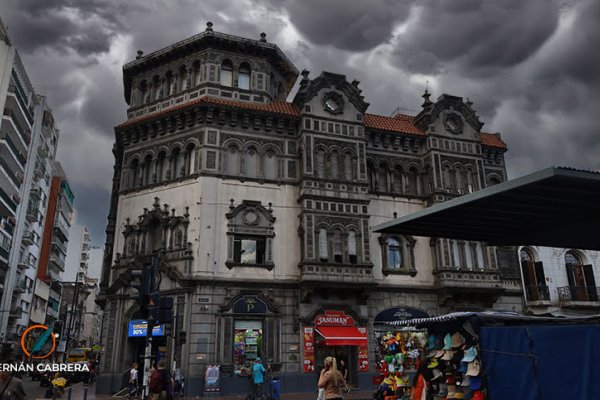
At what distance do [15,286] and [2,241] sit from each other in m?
6.58

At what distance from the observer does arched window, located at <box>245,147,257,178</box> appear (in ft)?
93.6

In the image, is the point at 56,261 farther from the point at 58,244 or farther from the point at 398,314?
the point at 398,314

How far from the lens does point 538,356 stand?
9273 millimetres

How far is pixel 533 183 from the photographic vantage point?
8.85 m

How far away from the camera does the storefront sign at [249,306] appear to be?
2570cm

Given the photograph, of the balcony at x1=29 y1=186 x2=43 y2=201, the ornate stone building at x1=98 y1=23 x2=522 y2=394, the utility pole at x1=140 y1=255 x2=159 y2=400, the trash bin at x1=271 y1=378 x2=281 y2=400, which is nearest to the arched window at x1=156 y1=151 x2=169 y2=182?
the ornate stone building at x1=98 y1=23 x2=522 y2=394

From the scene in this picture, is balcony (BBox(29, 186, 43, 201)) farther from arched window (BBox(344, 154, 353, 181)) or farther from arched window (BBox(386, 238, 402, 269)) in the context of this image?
arched window (BBox(386, 238, 402, 269))

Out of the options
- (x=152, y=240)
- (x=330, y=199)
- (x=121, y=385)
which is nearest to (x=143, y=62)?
(x=152, y=240)

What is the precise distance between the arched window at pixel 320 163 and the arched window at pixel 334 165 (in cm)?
53

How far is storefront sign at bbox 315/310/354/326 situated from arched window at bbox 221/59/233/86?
15.1 metres

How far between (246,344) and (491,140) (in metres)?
22.4

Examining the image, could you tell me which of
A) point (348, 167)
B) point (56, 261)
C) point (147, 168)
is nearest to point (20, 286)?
point (56, 261)

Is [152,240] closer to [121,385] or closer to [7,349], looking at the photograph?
[121,385]

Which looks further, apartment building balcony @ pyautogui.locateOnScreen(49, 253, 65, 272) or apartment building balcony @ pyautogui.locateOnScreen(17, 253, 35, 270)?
apartment building balcony @ pyautogui.locateOnScreen(49, 253, 65, 272)
